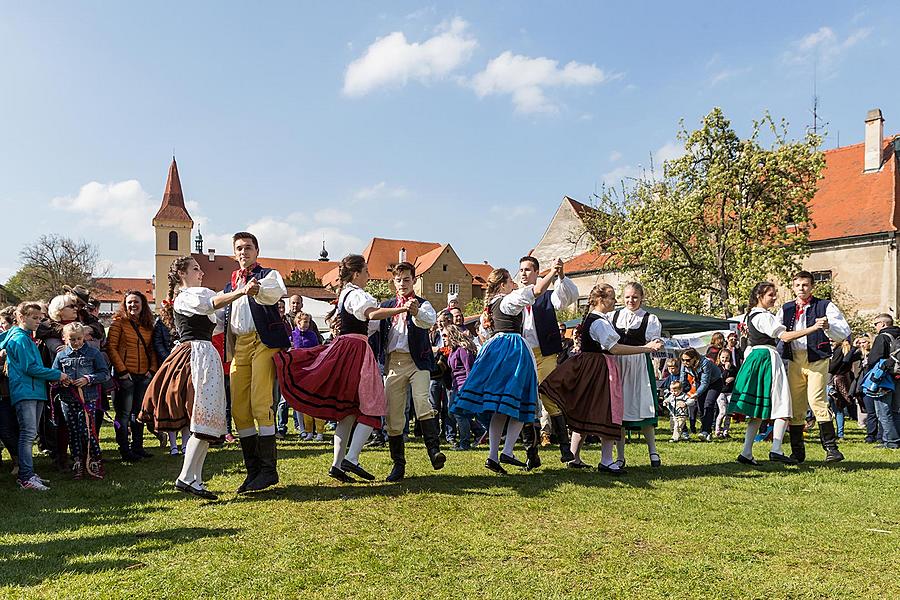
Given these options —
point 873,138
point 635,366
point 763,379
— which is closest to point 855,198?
point 873,138

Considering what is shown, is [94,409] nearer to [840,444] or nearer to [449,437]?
[449,437]

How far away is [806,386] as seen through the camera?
7168mm

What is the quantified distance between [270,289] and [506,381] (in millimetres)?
2223

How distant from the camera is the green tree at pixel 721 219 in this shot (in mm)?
22078

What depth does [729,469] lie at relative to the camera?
6.75 metres

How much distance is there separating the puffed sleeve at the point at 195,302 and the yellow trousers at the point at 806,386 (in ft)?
18.3

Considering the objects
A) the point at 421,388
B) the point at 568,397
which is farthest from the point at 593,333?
the point at 421,388

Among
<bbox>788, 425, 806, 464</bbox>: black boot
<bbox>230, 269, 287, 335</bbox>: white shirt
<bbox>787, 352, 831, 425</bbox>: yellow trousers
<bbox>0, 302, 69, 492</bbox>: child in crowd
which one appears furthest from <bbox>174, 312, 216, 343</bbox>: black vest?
<bbox>788, 425, 806, 464</bbox>: black boot

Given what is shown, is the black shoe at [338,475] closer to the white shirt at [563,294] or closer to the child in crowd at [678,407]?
the white shirt at [563,294]

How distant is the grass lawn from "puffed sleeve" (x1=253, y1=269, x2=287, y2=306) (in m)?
1.49

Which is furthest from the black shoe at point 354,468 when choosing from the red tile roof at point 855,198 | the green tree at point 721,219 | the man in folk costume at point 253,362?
the red tile roof at point 855,198

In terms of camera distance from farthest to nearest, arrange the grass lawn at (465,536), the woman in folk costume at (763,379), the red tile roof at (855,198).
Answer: the red tile roof at (855,198)
the woman in folk costume at (763,379)
the grass lawn at (465,536)

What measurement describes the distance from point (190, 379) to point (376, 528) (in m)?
1.88

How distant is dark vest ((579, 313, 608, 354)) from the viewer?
6441mm
